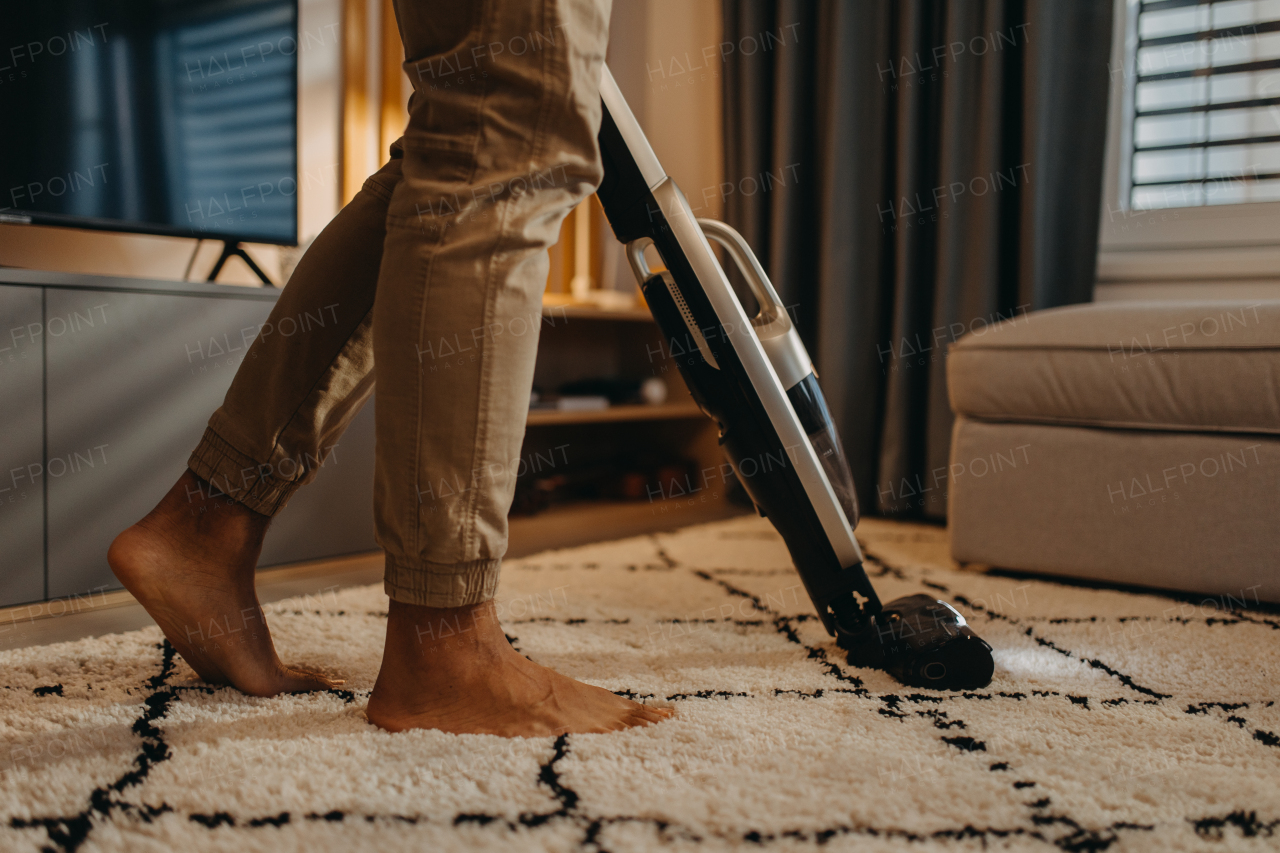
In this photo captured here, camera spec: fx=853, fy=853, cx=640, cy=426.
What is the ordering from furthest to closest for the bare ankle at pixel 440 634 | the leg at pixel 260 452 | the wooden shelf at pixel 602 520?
the wooden shelf at pixel 602 520 → the leg at pixel 260 452 → the bare ankle at pixel 440 634

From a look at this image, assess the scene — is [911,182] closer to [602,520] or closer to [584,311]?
[584,311]

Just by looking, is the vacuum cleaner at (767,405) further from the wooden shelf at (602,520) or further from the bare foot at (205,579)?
the wooden shelf at (602,520)

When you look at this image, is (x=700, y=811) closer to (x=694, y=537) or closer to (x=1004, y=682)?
(x=1004, y=682)

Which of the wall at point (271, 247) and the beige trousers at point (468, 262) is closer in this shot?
the beige trousers at point (468, 262)

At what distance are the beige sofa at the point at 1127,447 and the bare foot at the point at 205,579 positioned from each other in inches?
43.7

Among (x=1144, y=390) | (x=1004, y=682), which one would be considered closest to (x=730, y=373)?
(x=1004, y=682)

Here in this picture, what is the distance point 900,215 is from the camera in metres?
2.04

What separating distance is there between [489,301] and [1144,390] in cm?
108

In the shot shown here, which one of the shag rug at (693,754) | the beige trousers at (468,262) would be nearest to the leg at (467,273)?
the beige trousers at (468,262)

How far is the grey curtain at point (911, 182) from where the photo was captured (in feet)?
6.17

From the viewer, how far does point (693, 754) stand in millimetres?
645

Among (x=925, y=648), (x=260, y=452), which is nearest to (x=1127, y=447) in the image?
(x=925, y=648)

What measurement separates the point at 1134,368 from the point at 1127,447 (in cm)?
12

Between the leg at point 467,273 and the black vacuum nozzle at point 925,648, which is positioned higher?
the leg at point 467,273
